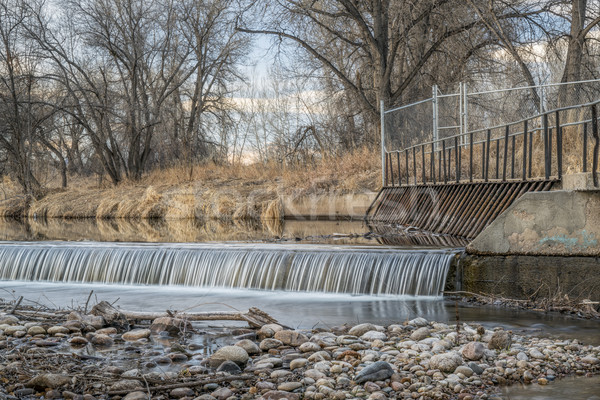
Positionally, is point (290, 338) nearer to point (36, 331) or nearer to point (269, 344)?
point (269, 344)

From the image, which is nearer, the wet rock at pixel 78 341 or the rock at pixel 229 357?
the rock at pixel 229 357

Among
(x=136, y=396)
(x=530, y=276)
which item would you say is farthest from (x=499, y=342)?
(x=136, y=396)

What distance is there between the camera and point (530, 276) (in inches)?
301

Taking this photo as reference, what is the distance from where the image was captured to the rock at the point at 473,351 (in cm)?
498

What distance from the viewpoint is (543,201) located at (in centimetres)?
765

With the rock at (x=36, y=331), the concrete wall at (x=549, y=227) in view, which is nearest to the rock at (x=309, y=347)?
the rock at (x=36, y=331)

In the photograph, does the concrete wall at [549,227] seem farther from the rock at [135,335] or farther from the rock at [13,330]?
the rock at [13,330]

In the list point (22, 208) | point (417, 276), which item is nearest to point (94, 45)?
point (22, 208)

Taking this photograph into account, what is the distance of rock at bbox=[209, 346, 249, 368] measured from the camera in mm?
4973

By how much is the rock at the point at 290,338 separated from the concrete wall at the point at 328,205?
39.5ft

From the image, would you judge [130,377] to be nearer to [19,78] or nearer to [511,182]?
[511,182]

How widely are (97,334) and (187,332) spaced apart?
864 mm

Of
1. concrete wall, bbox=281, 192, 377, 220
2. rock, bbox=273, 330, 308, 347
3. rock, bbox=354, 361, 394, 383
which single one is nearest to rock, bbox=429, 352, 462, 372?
rock, bbox=354, 361, 394, 383

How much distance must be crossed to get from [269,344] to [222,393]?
1259 millimetres
